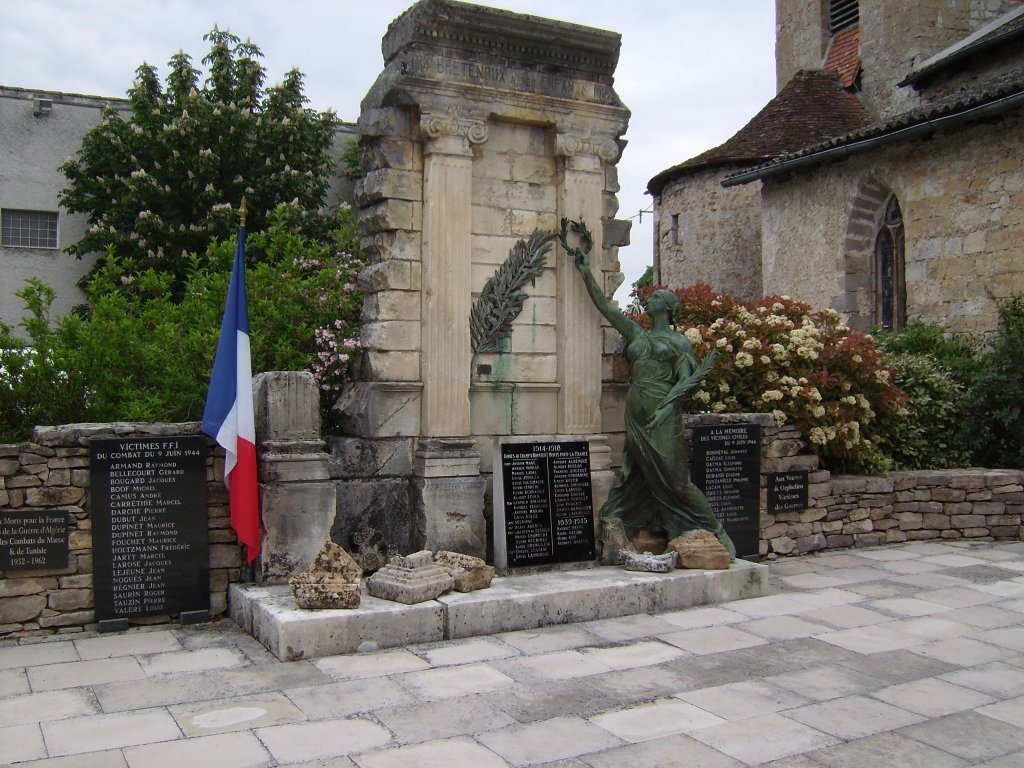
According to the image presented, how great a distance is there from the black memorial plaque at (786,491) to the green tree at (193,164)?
1022 centimetres

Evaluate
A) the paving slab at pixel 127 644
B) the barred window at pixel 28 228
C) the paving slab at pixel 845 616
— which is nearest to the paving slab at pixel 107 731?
the paving slab at pixel 127 644

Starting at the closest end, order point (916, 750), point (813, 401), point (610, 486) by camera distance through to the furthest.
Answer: point (916, 750) → point (610, 486) → point (813, 401)

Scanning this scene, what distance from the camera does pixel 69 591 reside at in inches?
241

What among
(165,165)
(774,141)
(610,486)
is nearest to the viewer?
(610,486)

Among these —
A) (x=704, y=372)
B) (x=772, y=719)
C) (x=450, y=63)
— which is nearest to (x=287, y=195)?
(x=450, y=63)

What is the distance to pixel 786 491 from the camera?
29.8 feet

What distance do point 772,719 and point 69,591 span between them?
4.38m

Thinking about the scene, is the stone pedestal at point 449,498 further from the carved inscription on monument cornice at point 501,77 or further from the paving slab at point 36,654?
the carved inscription on monument cornice at point 501,77

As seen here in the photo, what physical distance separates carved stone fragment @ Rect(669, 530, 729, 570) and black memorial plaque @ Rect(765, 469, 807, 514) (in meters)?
1.89

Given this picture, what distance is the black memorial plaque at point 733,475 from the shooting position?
28.0 ft

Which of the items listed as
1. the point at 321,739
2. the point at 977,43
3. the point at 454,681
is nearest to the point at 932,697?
the point at 454,681

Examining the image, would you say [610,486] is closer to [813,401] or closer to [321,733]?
[813,401]

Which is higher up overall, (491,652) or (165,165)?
(165,165)

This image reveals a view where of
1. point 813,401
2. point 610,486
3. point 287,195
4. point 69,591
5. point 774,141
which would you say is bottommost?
point 69,591
